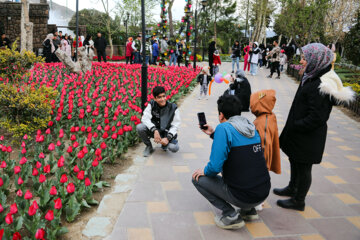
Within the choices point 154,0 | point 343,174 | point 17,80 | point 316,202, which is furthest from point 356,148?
point 154,0

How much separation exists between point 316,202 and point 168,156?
2.30 metres

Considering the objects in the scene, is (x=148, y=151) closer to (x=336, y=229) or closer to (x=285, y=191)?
(x=285, y=191)

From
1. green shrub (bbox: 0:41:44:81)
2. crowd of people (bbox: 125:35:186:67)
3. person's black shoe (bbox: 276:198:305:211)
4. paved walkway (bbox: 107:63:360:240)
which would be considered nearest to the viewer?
paved walkway (bbox: 107:63:360:240)

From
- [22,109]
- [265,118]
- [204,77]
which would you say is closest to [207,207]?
[265,118]

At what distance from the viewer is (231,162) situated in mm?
2852

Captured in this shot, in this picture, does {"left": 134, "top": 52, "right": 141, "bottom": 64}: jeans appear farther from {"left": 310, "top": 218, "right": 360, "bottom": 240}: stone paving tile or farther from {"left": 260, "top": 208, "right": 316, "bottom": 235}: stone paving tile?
{"left": 310, "top": 218, "right": 360, "bottom": 240}: stone paving tile

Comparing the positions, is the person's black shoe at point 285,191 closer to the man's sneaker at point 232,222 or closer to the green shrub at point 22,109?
the man's sneaker at point 232,222

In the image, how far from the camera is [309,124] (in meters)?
3.15

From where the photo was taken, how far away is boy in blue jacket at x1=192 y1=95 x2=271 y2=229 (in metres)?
2.79

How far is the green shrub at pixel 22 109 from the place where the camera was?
5.04 metres

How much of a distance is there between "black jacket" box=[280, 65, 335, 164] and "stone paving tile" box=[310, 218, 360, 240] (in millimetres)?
647

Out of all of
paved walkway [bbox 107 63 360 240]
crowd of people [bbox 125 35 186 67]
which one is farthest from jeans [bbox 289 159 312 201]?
crowd of people [bbox 125 35 186 67]

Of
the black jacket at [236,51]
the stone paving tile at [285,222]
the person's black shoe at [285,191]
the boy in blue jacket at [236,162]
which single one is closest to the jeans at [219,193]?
the boy in blue jacket at [236,162]

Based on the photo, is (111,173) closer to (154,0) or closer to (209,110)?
(209,110)
